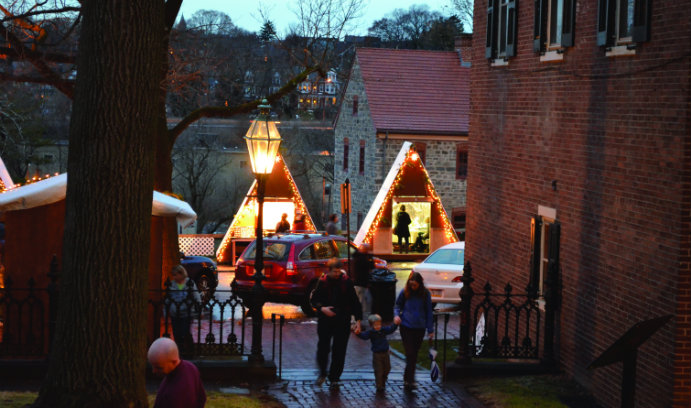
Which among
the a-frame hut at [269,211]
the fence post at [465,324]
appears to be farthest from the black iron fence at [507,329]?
the a-frame hut at [269,211]

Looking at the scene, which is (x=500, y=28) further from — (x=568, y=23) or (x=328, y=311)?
(x=328, y=311)

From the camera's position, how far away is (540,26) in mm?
14141

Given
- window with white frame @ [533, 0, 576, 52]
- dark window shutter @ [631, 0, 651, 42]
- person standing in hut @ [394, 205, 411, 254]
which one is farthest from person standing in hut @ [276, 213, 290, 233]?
Answer: dark window shutter @ [631, 0, 651, 42]

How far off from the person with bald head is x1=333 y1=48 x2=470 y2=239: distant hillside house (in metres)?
32.2

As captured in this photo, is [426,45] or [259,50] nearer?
[259,50]

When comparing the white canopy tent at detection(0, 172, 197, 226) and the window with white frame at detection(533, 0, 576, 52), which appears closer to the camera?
the white canopy tent at detection(0, 172, 197, 226)

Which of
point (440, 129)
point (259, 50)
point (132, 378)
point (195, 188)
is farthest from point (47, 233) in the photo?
point (259, 50)

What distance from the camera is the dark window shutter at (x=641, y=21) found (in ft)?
35.0

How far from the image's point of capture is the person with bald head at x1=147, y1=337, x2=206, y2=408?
23.5ft

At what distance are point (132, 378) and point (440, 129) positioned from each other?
108ft

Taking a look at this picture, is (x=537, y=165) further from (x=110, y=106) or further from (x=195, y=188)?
(x=195, y=188)

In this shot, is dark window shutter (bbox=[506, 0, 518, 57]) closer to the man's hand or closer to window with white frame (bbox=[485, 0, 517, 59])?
window with white frame (bbox=[485, 0, 517, 59])

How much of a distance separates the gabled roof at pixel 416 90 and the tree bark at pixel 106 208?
32.4 m

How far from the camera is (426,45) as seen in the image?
81.1 meters
